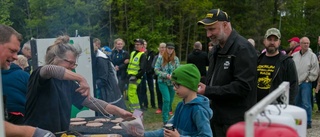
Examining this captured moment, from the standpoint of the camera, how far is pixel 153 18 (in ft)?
121

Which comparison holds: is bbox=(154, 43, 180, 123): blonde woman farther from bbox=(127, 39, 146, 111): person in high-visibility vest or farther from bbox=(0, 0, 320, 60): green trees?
bbox=(0, 0, 320, 60): green trees

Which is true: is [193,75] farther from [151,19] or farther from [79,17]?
[151,19]

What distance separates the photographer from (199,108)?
9.29 feet

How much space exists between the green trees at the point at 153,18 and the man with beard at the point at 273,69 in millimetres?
20258

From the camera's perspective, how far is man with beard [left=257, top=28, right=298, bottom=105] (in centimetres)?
491

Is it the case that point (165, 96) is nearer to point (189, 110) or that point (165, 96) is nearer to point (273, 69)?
point (273, 69)

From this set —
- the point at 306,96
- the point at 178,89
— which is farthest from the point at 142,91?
the point at 178,89

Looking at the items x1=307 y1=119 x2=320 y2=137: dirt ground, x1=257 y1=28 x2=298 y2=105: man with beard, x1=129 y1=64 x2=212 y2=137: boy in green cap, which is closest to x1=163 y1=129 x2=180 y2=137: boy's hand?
x1=129 y1=64 x2=212 y2=137: boy in green cap

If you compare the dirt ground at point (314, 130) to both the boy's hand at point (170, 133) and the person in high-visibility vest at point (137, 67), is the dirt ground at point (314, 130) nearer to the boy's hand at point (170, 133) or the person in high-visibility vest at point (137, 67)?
the person in high-visibility vest at point (137, 67)

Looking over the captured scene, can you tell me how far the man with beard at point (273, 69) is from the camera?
491 centimetres

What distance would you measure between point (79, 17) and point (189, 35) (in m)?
12.7

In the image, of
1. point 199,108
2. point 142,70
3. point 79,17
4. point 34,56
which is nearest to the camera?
point 199,108

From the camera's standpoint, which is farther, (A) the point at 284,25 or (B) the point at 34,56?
(A) the point at 284,25

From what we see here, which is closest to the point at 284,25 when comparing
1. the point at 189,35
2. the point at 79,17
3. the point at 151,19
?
the point at 189,35
